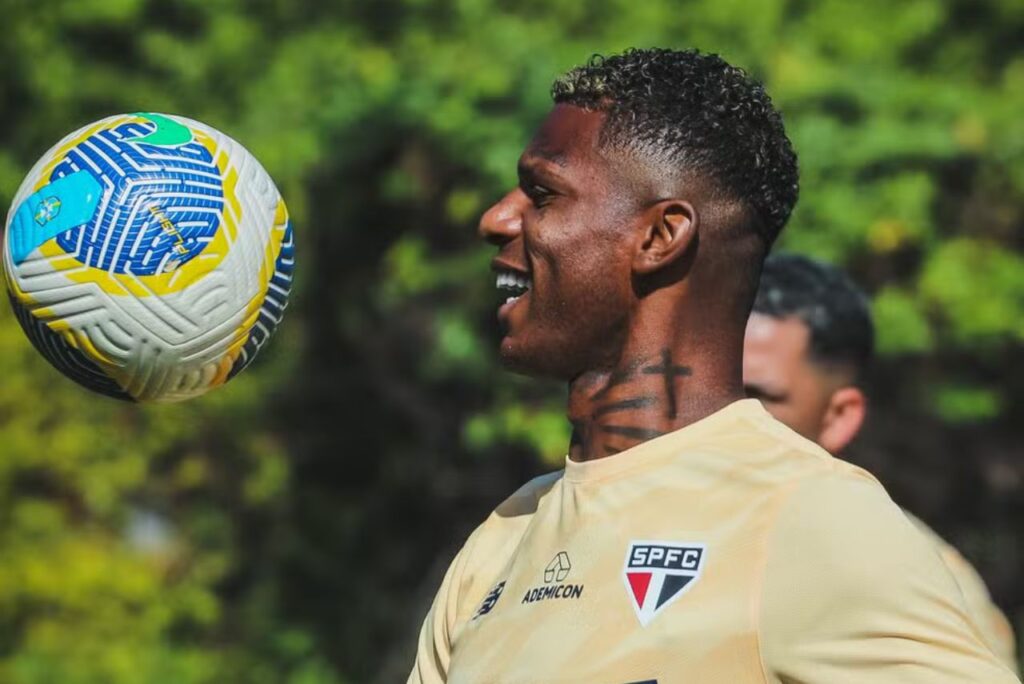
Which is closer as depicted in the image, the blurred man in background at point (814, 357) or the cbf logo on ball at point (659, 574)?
the cbf logo on ball at point (659, 574)

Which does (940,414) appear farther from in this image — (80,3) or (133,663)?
(80,3)

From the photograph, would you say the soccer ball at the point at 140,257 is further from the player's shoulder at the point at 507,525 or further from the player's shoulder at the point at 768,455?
the player's shoulder at the point at 768,455

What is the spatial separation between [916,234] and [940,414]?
3.31ft

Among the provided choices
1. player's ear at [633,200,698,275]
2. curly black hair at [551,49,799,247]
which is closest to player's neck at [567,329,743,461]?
player's ear at [633,200,698,275]

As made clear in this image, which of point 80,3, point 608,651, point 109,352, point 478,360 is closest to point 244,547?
point 478,360

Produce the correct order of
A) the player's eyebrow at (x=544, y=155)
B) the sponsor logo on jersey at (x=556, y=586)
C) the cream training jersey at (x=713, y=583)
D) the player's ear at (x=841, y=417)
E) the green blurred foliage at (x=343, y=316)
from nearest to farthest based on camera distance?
1. the cream training jersey at (x=713, y=583)
2. the sponsor logo on jersey at (x=556, y=586)
3. the player's eyebrow at (x=544, y=155)
4. the player's ear at (x=841, y=417)
5. the green blurred foliage at (x=343, y=316)

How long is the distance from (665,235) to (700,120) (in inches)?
9.5

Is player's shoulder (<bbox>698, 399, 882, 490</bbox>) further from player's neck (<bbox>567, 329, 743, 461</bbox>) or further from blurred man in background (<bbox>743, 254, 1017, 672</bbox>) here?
blurred man in background (<bbox>743, 254, 1017, 672</bbox>)

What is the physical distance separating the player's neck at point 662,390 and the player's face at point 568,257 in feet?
0.24

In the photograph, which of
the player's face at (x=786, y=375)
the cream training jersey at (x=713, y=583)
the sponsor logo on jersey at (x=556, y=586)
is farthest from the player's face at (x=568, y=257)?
the player's face at (x=786, y=375)

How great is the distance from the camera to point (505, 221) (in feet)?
10.5

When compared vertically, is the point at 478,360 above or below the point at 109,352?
below

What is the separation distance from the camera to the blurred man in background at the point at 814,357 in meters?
4.93

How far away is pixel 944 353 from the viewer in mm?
8141
